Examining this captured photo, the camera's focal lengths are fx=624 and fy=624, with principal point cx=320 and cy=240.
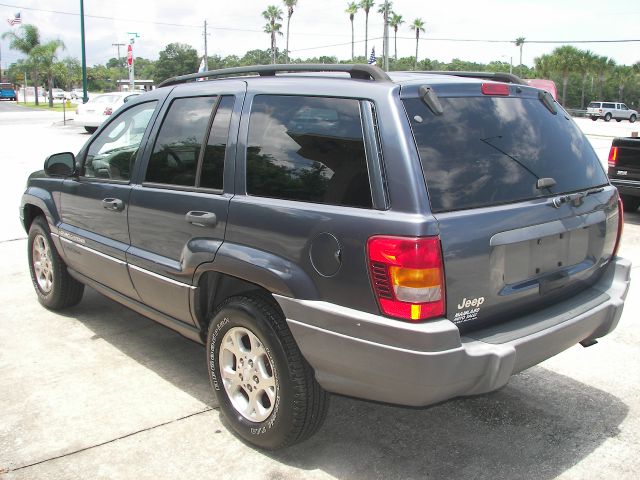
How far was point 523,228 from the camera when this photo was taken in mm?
2820

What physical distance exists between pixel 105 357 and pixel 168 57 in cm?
10451

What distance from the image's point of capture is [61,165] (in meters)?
4.46

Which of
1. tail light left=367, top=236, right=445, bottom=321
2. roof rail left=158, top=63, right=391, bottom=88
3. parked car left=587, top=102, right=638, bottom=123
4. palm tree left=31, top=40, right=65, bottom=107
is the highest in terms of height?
palm tree left=31, top=40, right=65, bottom=107

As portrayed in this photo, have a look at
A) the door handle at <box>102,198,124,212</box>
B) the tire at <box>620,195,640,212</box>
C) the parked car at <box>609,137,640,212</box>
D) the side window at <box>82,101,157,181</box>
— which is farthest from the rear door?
the tire at <box>620,195,640,212</box>

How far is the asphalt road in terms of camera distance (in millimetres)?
3021

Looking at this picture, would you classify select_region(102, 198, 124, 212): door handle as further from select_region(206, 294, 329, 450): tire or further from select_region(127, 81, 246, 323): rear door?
select_region(206, 294, 329, 450): tire

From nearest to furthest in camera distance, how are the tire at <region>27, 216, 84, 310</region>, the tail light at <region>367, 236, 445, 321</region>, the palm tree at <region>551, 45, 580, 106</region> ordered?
the tail light at <region>367, 236, 445, 321</region>
the tire at <region>27, 216, 84, 310</region>
the palm tree at <region>551, 45, 580, 106</region>

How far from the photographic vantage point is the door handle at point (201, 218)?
3207 millimetres

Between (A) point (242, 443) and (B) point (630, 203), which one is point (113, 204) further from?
(B) point (630, 203)

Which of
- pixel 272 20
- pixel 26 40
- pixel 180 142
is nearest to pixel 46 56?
pixel 26 40

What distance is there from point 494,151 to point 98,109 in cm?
2218

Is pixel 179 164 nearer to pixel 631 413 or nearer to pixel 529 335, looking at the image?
pixel 529 335

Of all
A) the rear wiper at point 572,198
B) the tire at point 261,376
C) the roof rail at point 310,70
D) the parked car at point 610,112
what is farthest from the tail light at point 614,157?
the parked car at point 610,112

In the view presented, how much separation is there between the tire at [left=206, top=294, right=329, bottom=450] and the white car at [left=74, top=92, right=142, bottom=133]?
68.2ft
